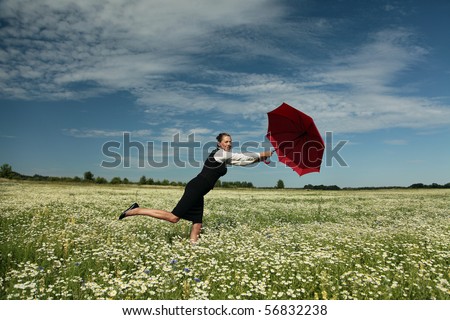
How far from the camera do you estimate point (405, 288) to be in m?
5.45

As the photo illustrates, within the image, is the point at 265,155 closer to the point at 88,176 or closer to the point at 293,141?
the point at 293,141

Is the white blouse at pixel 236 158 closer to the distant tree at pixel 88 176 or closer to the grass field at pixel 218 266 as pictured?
the grass field at pixel 218 266

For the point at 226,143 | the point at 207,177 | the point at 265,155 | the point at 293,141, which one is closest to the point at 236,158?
the point at 226,143

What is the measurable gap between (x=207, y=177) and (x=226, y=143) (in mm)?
889

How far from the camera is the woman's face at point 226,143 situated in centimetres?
794

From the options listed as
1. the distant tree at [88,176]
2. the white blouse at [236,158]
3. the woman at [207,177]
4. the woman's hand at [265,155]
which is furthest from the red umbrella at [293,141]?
the distant tree at [88,176]

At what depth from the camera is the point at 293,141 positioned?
839 cm

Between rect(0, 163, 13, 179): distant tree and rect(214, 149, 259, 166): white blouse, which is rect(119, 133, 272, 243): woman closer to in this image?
rect(214, 149, 259, 166): white blouse
